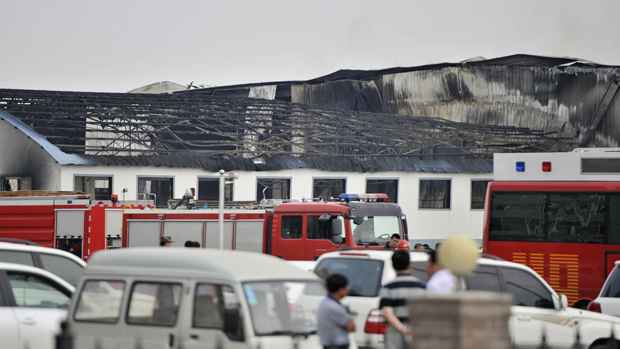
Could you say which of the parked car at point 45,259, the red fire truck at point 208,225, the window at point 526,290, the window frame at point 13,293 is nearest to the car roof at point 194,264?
the window frame at point 13,293

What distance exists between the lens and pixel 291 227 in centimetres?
3238

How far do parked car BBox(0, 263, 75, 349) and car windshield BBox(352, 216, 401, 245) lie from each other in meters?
17.2

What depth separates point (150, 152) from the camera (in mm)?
49375

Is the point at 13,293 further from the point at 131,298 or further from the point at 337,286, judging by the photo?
the point at 337,286

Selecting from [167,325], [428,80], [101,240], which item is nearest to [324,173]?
[428,80]

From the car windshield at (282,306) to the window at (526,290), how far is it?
13.5ft

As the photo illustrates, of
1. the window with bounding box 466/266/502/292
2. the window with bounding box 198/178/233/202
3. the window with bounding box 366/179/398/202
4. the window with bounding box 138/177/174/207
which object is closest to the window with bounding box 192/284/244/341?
the window with bounding box 466/266/502/292

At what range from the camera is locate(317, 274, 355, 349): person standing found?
37.7ft

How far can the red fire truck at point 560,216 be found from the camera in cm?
2428

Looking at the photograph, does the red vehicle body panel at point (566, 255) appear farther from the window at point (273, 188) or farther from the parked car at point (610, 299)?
the window at point (273, 188)

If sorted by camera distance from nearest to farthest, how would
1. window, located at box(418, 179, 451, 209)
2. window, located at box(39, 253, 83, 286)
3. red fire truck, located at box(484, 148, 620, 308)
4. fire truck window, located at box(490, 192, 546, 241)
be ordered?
window, located at box(39, 253, 83, 286)
red fire truck, located at box(484, 148, 620, 308)
fire truck window, located at box(490, 192, 546, 241)
window, located at box(418, 179, 451, 209)

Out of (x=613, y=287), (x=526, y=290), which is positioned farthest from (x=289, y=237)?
(x=526, y=290)

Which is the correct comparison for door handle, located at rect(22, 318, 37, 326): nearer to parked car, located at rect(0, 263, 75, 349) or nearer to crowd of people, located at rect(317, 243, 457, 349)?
parked car, located at rect(0, 263, 75, 349)

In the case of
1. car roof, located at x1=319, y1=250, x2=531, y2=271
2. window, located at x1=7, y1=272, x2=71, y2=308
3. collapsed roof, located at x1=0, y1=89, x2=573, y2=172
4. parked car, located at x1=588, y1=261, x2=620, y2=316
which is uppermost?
collapsed roof, located at x1=0, y1=89, x2=573, y2=172
